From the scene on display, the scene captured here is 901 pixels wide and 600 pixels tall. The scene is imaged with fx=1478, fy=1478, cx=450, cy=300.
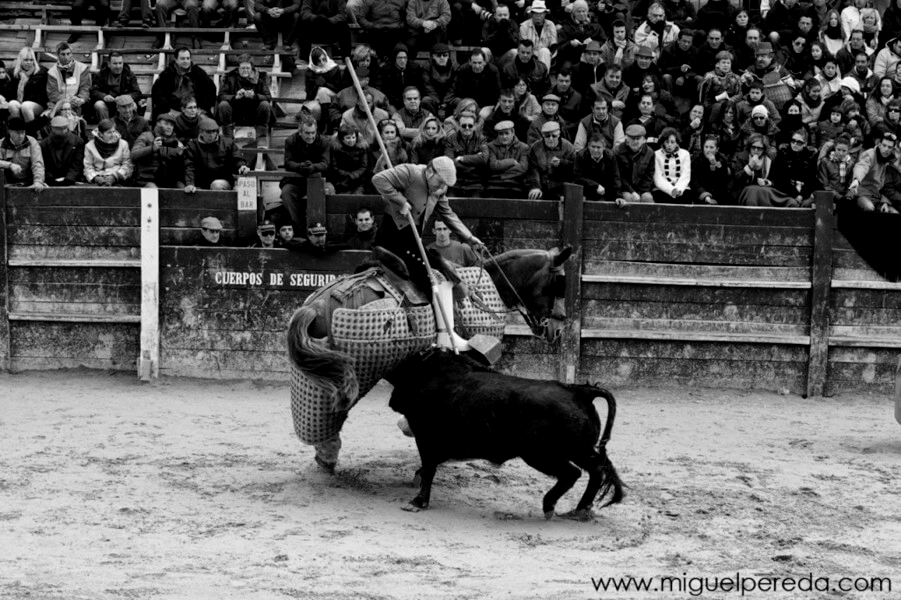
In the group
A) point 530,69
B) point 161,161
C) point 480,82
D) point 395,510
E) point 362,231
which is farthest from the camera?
point 530,69

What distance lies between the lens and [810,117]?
15.2 metres

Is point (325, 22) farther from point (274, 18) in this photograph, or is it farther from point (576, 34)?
point (576, 34)

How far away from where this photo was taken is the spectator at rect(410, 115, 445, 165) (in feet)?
44.6

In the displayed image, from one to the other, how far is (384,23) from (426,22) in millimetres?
461

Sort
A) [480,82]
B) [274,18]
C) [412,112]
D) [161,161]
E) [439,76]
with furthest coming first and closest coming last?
[274,18] → [439,76] → [480,82] → [412,112] → [161,161]

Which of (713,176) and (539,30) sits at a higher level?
(539,30)

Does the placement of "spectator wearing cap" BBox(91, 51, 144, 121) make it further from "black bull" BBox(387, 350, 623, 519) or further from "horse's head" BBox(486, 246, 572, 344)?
"black bull" BBox(387, 350, 623, 519)

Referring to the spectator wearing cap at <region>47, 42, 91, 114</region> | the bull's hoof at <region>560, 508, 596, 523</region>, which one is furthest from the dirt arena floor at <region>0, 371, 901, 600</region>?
the spectator wearing cap at <region>47, 42, 91, 114</region>

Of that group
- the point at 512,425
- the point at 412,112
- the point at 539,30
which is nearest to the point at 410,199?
the point at 512,425

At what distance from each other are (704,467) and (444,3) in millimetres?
7027

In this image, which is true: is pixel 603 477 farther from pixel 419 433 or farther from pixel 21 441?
pixel 21 441

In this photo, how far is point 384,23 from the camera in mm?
15523

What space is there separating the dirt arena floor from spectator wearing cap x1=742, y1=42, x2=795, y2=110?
158 inches

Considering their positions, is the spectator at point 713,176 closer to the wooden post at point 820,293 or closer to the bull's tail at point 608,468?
the wooden post at point 820,293
